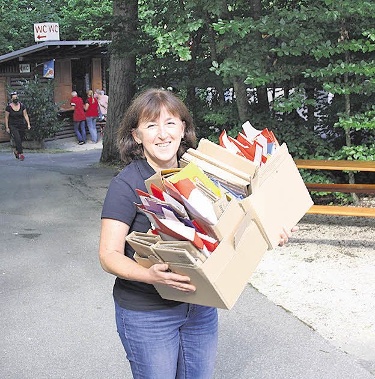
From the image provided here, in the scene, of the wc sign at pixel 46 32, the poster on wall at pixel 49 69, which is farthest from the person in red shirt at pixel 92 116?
the wc sign at pixel 46 32

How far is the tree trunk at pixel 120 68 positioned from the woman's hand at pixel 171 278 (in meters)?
11.1

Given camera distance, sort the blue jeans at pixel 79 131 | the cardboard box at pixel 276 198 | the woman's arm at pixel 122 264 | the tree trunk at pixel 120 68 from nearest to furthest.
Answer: the woman's arm at pixel 122 264 < the cardboard box at pixel 276 198 < the tree trunk at pixel 120 68 < the blue jeans at pixel 79 131

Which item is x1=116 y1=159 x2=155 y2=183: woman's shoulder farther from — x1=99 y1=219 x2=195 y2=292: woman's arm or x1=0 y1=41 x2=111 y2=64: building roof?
x1=0 y1=41 x2=111 y2=64: building roof

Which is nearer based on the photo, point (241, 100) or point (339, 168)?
point (339, 168)

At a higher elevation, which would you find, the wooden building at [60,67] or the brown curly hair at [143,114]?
the brown curly hair at [143,114]

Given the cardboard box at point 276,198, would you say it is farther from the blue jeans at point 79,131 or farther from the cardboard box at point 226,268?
the blue jeans at point 79,131

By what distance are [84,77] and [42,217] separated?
63.5ft

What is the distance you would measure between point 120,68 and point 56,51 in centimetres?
1051

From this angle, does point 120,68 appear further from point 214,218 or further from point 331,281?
point 214,218

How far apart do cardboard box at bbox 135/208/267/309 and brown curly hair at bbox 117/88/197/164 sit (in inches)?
18.9

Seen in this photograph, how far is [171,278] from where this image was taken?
2.59 metres

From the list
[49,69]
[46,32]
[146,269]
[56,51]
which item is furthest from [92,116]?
[146,269]

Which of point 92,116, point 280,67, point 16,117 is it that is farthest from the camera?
point 92,116

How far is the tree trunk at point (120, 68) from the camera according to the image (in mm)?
13641
